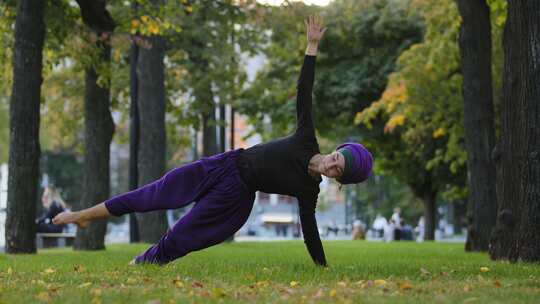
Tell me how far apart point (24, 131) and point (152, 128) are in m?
8.84

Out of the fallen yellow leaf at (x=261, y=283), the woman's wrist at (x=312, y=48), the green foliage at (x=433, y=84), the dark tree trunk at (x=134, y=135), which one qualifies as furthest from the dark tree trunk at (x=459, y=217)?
the fallen yellow leaf at (x=261, y=283)

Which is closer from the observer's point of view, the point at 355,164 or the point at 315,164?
the point at 355,164

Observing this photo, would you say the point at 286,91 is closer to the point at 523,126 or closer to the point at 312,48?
the point at 523,126

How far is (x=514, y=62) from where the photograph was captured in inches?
486

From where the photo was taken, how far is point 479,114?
19.5m

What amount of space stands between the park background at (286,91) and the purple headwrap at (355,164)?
2.75 feet

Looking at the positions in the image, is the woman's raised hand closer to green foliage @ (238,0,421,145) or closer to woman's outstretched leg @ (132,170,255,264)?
woman's outstretched leg @ (132,170,255,264)

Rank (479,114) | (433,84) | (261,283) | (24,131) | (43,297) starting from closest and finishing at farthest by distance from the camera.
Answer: (43,297), (261,283), (24,131), (479,114), (433,84)

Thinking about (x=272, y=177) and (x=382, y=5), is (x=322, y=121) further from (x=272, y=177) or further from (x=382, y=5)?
(x=272, y=177)

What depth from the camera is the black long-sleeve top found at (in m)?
8.91

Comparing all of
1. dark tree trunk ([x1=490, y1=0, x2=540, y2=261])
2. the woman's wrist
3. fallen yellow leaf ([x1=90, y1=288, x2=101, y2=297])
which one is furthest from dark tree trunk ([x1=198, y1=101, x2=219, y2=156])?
fallen yellow leaf ([x1=90, y1=288, x2=101, y2=297])

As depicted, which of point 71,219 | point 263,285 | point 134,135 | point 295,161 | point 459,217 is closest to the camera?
point 263,285

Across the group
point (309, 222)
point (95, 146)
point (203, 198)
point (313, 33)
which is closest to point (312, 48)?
point (313, 33)

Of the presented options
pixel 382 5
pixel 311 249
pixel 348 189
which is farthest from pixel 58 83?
pixel 348 189
